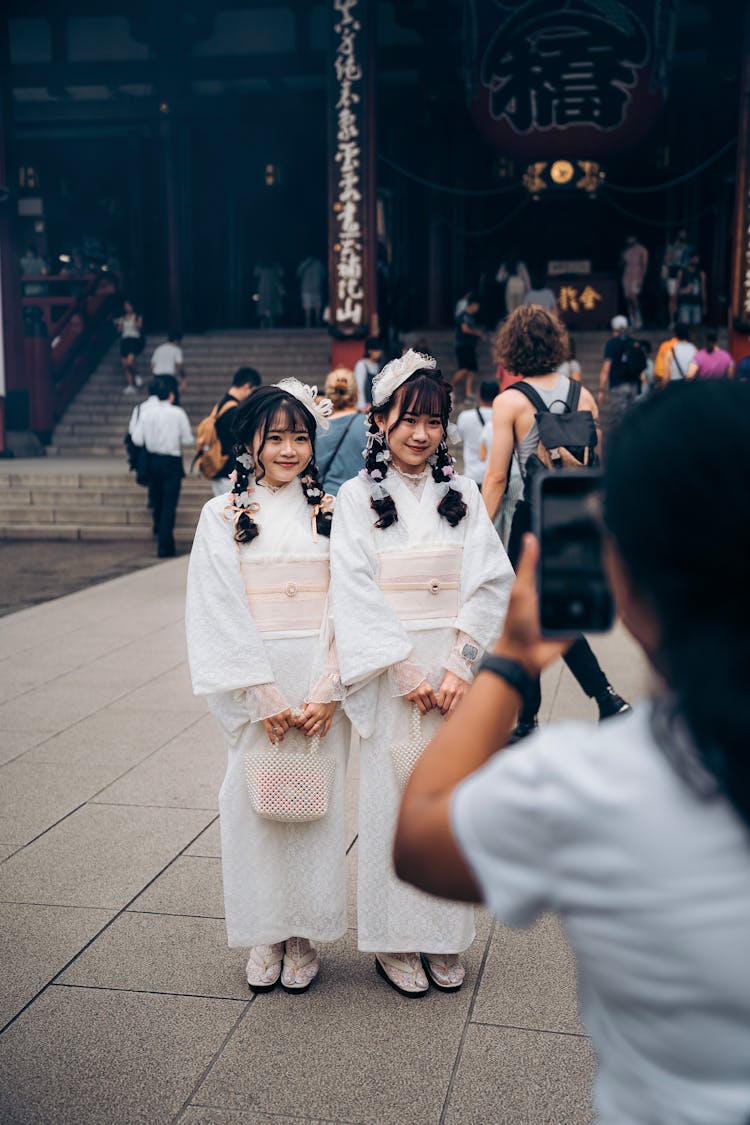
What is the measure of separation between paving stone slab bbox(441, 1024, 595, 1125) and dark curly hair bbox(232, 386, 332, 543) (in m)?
1.37

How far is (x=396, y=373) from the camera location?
2.93 meters

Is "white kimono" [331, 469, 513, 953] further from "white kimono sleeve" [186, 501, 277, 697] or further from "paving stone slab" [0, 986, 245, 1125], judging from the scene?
"paving stone slab" [0, 986, 245, 1125]

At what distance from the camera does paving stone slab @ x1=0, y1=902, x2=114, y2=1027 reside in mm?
2811

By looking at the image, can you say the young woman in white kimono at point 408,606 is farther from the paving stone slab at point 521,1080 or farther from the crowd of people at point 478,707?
the paving stone slab at point 521,1080

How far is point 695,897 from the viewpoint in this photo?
36.9 inches

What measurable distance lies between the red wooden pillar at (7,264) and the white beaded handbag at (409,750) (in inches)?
536

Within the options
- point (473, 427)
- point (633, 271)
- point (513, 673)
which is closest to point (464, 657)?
point (513, 673)

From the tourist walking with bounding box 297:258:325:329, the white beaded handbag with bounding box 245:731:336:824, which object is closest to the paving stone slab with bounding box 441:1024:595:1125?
the white beaded handbag with bounding box 245:731:336:824

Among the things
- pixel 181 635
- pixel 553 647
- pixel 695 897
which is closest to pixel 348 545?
pixel 553 647

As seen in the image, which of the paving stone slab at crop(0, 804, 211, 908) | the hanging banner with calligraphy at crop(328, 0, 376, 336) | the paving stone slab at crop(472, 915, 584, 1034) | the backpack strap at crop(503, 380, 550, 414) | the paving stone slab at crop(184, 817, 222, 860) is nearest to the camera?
the paving stone slab at crop(472, 915, 584, 1034)

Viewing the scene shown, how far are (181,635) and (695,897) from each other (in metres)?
6.27

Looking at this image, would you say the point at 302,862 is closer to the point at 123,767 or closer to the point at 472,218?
the point at 123,767

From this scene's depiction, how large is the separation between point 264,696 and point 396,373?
3.09 ft

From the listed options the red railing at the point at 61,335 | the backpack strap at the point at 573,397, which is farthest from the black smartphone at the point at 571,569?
the red railing at the point at 61,335
